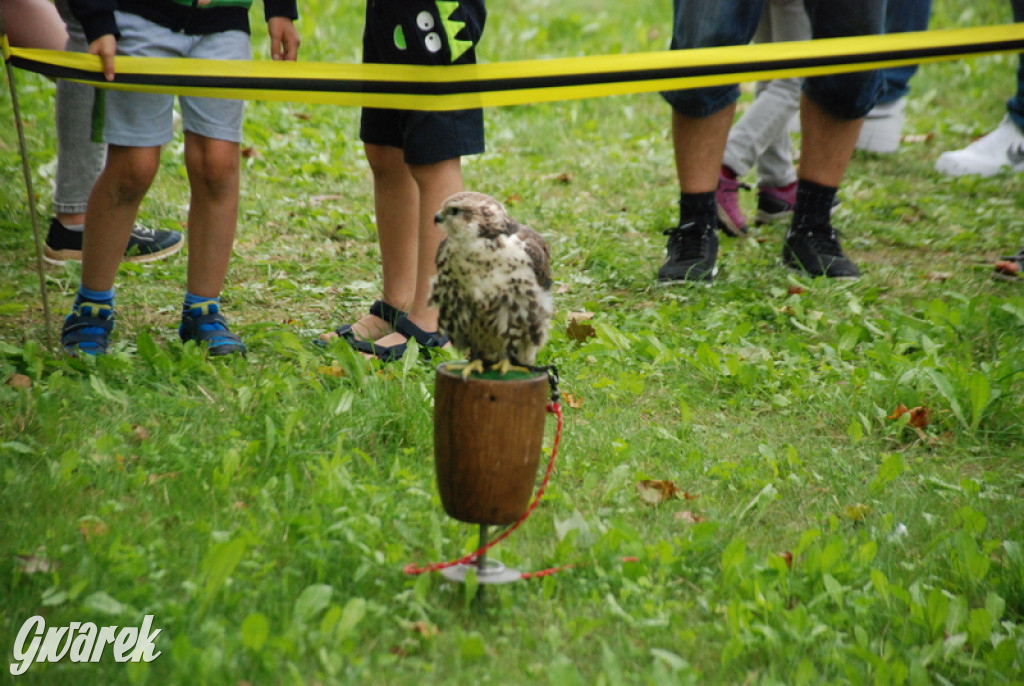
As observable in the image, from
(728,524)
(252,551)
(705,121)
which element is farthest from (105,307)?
(705,121)

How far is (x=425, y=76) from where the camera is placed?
10.5 ft

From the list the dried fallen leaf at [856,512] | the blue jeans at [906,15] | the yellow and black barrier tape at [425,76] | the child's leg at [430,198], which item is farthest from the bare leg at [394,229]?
the blue jeans at [906,15]

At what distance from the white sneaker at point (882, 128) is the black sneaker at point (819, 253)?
8.35 feet

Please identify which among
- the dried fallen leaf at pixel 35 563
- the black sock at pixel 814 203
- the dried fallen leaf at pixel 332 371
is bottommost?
the dried fallen leaf at pixel 35 563

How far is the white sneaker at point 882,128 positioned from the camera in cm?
702

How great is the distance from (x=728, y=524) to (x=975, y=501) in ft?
2.81

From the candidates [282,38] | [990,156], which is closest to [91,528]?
[282,38]

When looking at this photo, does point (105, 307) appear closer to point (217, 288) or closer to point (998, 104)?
point (217, 288)

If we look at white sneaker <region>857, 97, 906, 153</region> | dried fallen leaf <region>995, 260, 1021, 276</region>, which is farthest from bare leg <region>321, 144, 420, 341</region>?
white sneaker <region>857, 97, 906, 153</region>

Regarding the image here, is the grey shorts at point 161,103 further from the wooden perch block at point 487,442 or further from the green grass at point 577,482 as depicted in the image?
the wooden perch block at point 487,442

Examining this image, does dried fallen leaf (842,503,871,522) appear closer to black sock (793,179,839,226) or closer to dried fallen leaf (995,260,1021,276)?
black sock (793,179,839,226)

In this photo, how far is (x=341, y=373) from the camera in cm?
345

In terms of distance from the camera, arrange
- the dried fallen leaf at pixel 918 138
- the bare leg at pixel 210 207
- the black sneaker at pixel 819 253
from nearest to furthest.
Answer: the bare leg at pixel 210 207 < the black sneaker at pixel 819 253 < the dried fallen leaf at pixel 918 138

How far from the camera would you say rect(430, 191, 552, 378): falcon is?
92.1 inches
